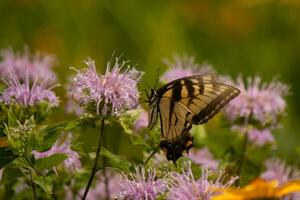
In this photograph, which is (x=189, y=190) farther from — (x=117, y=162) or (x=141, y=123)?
(x=141, y=123)

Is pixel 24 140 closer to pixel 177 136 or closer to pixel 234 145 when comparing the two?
pixel 177 136

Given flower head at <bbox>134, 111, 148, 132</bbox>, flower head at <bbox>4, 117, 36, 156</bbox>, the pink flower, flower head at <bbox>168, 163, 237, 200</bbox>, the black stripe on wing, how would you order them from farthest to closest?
the pink flower < flower head at <bbox>134, 111, 148, 132</bbox> < the black stripe on wing < flower head at <bbox>4, 117, 36, 156</bbox> < flower head at <bbox>168, 163, 237, 200</bbox>

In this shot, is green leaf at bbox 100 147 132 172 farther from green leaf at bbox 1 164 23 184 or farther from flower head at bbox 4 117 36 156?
green leaf at bbox 1 164 23 184

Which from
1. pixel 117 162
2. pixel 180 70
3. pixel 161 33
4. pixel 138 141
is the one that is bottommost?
pixel 117 162

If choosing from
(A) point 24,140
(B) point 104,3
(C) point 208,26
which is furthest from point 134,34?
(A) point 24,140

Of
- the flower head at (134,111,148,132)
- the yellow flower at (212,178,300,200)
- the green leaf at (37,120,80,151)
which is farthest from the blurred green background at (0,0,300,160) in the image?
the yellow flower at (212,178,300,200)

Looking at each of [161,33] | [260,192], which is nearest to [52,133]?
[260,192]

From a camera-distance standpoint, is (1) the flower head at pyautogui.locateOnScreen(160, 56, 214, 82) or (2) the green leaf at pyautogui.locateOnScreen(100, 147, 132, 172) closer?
(2) the green leaf at pyautogui.locateOnScreen(100, 147, 132, 172)
